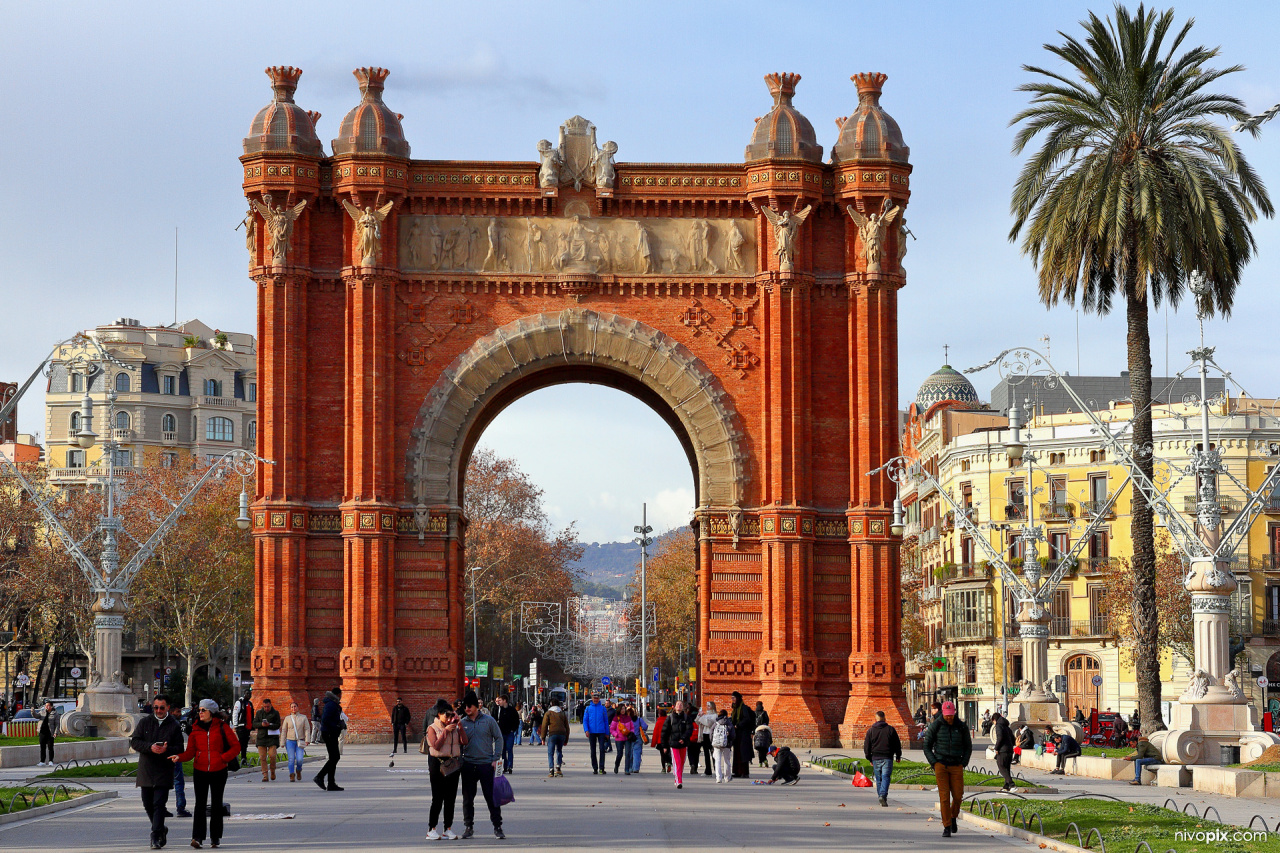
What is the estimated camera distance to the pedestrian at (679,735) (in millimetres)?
35528

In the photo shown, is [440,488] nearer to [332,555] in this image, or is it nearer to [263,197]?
[332,555]

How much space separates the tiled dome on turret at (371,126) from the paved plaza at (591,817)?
61.0 ft

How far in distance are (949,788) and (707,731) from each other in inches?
580

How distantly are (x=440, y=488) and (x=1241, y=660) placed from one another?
4408 centimetres

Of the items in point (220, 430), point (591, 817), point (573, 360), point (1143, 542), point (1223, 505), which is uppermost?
point (220, 430)

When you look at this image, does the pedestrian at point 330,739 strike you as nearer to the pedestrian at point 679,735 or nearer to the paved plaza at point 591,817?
the paved plaza at point 591,817

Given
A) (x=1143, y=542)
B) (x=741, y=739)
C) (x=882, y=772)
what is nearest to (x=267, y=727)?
(x=741, y=739)

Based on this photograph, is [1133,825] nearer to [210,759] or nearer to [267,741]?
[210,759]

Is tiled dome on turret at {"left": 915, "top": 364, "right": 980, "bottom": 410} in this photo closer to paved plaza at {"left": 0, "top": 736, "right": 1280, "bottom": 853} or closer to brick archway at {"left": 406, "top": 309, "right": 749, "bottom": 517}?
brick archway at {"left": 406, "top": 309, "right": 749, "bottom": 517}

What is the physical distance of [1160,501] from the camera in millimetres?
38625

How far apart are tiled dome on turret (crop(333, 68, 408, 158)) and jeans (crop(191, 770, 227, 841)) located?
94.4 ft

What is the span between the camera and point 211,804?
22297mm

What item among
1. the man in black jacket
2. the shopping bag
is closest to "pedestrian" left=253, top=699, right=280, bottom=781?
the man in black jacket

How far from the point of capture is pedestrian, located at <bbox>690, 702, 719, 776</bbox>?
38375 mm
